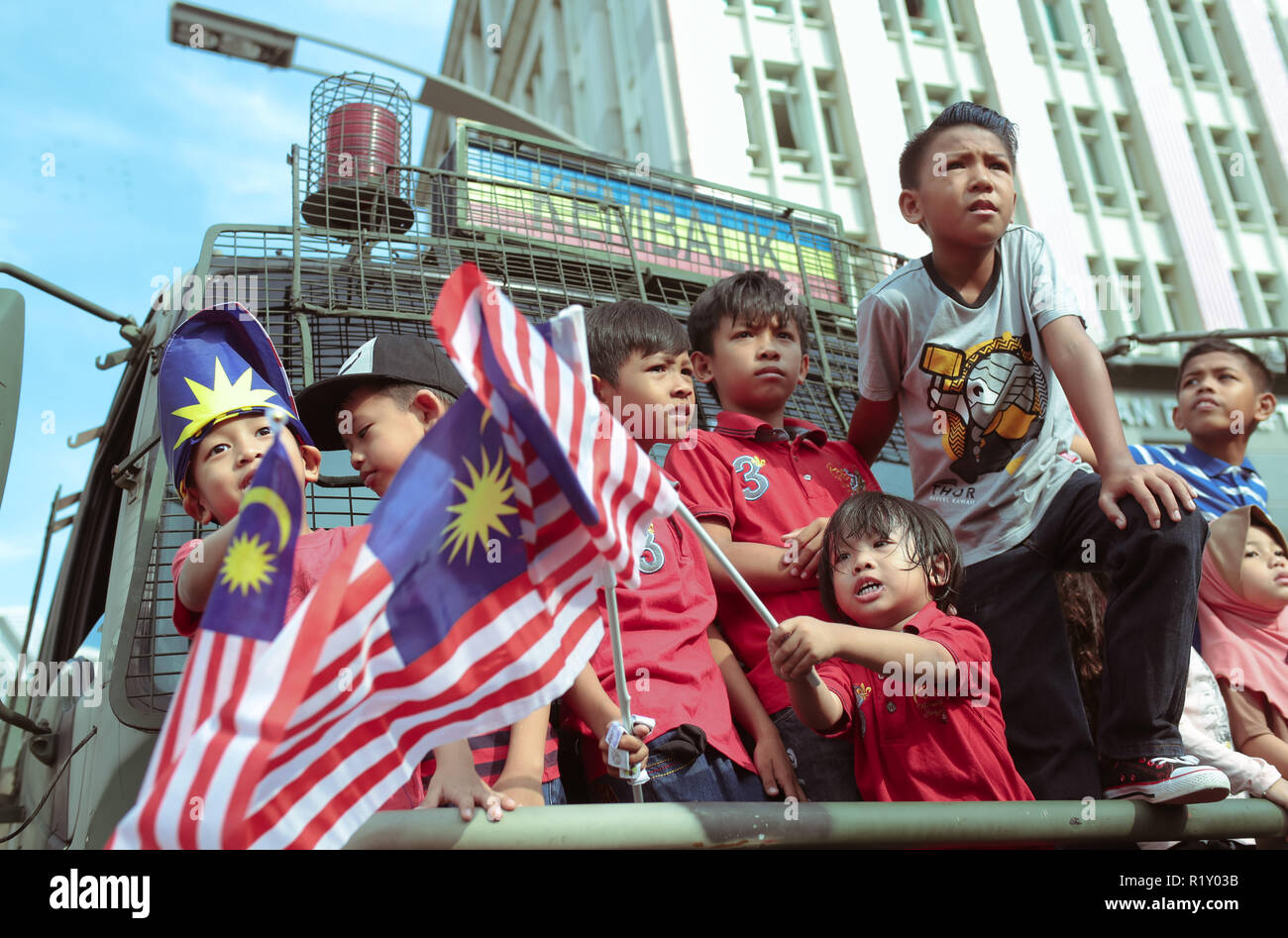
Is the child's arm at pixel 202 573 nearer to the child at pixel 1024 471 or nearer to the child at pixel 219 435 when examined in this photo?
the child at pixel 219 435

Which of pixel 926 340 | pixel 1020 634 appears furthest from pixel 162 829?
pixel 926 340

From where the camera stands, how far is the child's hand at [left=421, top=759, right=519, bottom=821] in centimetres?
189

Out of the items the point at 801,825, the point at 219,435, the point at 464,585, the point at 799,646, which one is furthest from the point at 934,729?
the point at 219,435

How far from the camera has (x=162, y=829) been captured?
142 cm

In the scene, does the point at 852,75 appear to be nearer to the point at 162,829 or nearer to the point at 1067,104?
the point at 1067,104

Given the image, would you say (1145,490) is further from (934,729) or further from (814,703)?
(814,703)

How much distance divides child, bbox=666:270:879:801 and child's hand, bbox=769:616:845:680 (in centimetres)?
50

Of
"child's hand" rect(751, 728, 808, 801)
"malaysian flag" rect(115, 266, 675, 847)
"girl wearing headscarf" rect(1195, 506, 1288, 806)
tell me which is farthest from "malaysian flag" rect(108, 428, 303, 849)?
"girl wearing headscarf" rect(1195, 506, 1288, 806)

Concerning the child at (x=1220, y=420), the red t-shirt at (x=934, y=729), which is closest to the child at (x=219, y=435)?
the red t-shirt at (x=934, y=729)

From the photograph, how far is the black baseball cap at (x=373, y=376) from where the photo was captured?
2.56 metres

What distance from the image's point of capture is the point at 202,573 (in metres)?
2.14

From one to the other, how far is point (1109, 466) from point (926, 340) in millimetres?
653

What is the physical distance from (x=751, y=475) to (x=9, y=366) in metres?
2.32

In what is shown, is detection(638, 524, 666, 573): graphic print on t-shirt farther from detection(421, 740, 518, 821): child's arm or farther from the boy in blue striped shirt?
the boy in blue striped shirt
